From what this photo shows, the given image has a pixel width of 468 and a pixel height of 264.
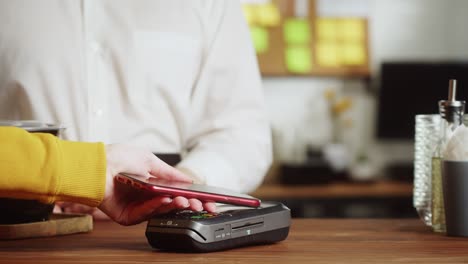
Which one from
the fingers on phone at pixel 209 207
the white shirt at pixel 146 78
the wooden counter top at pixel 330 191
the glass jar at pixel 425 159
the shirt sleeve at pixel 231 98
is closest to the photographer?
the fingers on phone at pixel 209 207

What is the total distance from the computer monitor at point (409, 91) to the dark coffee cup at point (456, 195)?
3203 mm

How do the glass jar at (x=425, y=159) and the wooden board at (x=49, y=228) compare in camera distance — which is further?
the glass jar at (x=425, y=159)

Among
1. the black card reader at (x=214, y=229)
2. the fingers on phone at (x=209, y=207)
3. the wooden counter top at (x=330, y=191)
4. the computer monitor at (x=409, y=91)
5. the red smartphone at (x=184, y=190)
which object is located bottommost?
the wooden counter top at (x=330, y=191)

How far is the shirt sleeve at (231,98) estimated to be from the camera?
183 centimetres

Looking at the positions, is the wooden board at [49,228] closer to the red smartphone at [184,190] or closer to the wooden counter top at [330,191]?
the red smartphone at [184,190]

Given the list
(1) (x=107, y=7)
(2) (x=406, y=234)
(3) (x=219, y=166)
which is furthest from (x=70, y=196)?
(1) (x=107, y=7)

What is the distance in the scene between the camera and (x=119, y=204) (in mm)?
1187

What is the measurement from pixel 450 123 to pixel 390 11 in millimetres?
3280

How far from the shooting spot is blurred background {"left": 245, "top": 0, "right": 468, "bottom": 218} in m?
4.35

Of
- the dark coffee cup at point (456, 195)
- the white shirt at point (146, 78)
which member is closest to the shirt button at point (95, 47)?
the white shirt at point (146, 78)

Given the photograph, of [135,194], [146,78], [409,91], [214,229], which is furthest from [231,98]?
[409,91]

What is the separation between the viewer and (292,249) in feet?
3.66

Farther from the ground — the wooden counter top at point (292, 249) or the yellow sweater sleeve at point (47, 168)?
the yellow sweater sleeve at point (47, 168)

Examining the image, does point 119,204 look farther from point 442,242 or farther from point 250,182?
point 250,182
